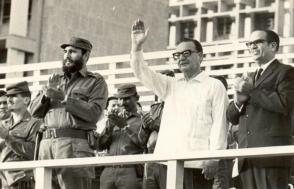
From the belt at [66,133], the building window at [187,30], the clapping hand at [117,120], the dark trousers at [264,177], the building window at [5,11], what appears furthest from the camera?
the building window at [187,30]

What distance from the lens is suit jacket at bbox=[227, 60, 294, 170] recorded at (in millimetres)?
9867

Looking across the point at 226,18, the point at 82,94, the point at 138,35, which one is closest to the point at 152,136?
the point at 82,94

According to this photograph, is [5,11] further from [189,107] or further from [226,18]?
[189,107]

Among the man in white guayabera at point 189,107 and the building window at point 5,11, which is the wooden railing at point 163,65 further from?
the building window at point 5,11

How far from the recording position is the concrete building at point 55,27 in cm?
3177

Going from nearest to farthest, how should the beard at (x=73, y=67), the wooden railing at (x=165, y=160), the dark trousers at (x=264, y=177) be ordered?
the wooden railing at (x=165, y=160) < the dark trousers at (x=264, y=177) < the beard at (x=73, y=67)

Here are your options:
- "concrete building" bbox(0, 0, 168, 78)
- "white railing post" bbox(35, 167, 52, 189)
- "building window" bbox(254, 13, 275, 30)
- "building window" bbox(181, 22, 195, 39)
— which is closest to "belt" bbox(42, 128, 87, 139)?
"white railing post" bbox(35, 167, 52, 189)

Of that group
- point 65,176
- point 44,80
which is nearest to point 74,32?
point 44,80

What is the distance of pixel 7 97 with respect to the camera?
12.7 meters

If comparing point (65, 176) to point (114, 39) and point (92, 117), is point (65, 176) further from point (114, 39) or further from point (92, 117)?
point (114, 39)

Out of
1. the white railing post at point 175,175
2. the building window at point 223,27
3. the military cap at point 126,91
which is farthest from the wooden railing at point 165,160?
the building window at point 223,27

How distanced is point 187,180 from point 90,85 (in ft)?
5.82

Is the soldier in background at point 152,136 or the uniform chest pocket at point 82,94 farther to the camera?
the soldier in background at point 152,136

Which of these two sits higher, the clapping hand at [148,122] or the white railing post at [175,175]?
the clapping hand at [148,122]
